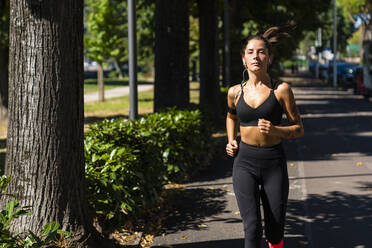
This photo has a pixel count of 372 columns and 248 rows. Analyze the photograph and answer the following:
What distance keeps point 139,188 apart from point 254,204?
2.24 m

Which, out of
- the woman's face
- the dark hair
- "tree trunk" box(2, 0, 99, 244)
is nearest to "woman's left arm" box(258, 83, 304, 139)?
the woman's face

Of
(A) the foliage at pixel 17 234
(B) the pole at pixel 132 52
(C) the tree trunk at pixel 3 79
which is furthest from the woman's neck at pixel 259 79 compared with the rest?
(C) the tree trunk at pixel 3 79

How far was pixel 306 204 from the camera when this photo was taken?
8.29 m

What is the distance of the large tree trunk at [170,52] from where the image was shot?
1268 centimetres

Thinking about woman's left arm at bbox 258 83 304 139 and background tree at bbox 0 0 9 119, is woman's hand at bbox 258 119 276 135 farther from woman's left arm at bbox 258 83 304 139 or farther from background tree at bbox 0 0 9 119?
background tree at bbox 0 0 9 119

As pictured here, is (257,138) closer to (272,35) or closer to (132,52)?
(272,35)

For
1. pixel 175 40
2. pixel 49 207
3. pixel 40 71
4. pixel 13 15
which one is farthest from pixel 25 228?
pixel 175 40

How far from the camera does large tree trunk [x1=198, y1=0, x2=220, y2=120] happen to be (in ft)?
64.6

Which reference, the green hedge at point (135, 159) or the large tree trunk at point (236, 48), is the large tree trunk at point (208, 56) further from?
the large tree trunk at point (236, 48)

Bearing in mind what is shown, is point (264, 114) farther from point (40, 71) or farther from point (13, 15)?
point (13, 15)

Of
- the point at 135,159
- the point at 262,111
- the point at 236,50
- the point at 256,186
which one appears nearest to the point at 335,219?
the point at 135,159

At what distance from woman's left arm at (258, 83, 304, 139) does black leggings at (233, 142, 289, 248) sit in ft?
0.57

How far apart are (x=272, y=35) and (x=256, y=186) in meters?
1.24

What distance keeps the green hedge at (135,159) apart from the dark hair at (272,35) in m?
2.09
